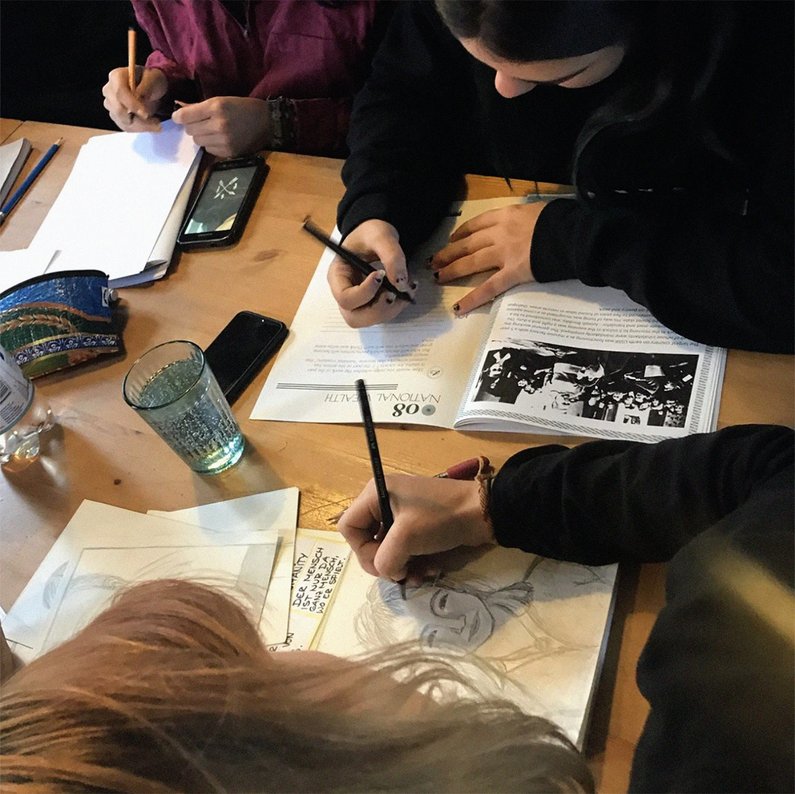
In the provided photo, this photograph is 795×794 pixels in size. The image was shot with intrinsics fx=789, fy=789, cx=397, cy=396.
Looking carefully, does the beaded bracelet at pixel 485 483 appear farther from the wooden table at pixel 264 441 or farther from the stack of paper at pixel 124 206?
the stack of paper at pixel 124 206

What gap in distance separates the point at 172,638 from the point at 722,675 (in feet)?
1.03

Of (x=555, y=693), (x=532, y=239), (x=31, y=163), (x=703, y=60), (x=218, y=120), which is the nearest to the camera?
(x=555, y=693)

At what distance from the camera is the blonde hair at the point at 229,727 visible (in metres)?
0.39

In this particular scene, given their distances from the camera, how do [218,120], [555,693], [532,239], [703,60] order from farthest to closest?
1. [218,120]
2. [532,239]
3. [703,60]
4. [555,693]

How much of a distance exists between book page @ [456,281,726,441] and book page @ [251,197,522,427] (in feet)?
0.10

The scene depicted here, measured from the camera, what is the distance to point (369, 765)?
0.41m

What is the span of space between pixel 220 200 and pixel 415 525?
1.98 feet

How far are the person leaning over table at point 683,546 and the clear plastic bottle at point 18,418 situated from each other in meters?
0.38

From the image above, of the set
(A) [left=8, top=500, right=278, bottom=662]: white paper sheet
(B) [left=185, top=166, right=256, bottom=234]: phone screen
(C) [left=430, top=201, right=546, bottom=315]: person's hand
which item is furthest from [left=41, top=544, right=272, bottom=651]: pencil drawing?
(B) [left=185, top=166, right=256, bottom=234]: phone screen

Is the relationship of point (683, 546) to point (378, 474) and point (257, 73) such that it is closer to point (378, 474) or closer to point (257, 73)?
point (378, 474)

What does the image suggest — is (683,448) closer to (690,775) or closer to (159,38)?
(690,775)

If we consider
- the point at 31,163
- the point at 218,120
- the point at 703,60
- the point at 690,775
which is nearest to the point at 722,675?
the point at 690,775

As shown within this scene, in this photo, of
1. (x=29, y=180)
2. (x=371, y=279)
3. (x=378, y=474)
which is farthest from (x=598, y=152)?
(x=29, y=180)

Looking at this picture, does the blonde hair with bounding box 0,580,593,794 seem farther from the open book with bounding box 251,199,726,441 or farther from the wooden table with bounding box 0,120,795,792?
the open book with bounding box 251,199,726,441
